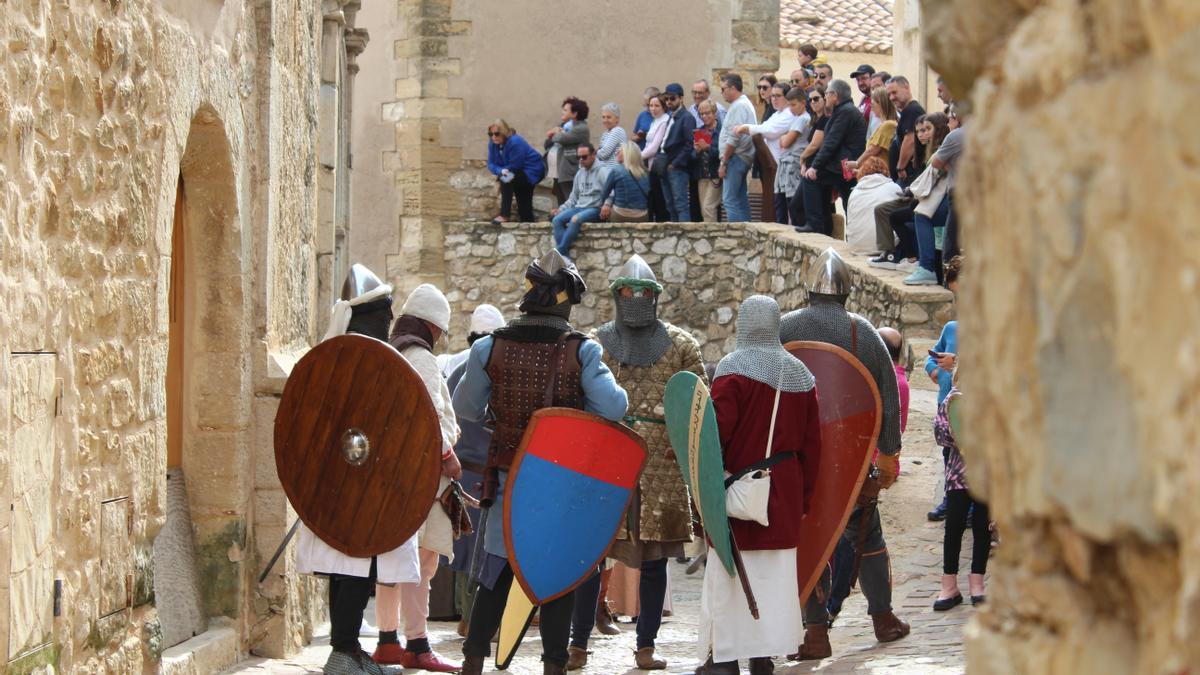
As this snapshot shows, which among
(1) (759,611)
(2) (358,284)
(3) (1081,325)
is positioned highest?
(3) (1081,325)

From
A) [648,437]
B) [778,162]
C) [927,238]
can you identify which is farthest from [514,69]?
[648,437]

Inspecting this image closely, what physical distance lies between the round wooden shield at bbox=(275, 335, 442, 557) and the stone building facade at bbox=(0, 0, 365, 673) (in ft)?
1.57

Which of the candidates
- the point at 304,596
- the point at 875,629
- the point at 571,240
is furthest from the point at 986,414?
the point at 571,240

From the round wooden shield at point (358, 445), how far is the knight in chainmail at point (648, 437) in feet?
3.62

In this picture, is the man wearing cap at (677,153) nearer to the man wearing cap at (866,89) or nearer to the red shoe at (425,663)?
the man wearing cap at (866,89)

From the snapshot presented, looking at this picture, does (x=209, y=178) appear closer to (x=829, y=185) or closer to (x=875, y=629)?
(x=875, y=629)

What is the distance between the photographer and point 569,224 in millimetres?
16234

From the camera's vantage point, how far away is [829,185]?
13.5 metres

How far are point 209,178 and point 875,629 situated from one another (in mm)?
3140

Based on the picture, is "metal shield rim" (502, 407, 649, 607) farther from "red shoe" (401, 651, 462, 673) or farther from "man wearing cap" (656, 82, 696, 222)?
"man wearing cap" (656, 82, 696, 222)

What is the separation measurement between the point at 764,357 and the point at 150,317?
82.7 inches

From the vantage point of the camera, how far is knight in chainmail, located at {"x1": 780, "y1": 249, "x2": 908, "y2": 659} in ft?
21.0

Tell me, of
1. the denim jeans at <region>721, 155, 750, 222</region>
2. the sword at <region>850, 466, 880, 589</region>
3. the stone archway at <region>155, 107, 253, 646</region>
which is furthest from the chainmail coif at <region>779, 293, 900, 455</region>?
the denim jeans at <region>721, 155, 750, 222</region>

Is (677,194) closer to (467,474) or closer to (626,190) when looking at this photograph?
(626,190)
